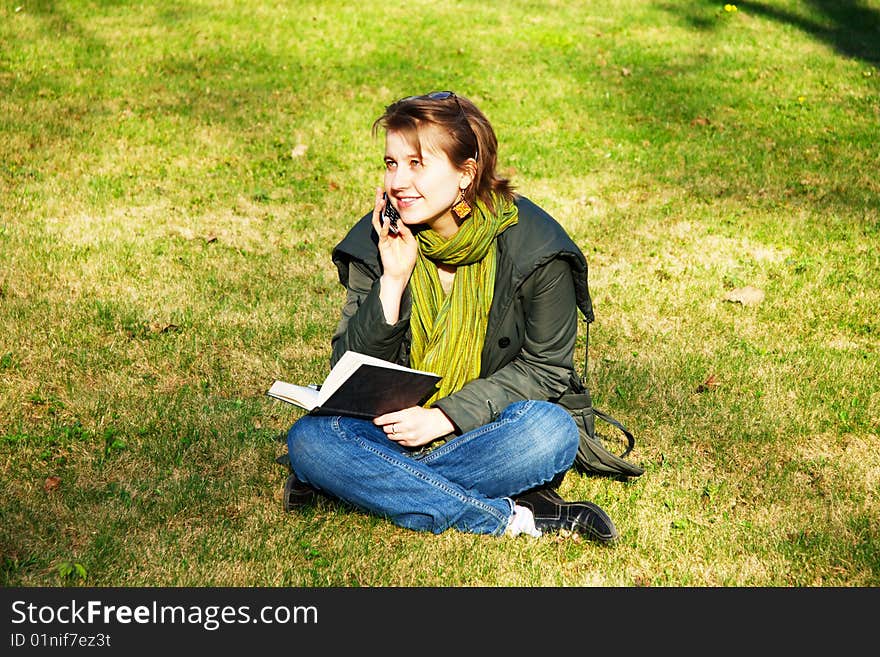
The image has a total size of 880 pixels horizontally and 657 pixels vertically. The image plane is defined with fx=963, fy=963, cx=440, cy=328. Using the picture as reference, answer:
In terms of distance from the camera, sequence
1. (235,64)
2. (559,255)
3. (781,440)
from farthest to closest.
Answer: (235,64) → (781,440) → (559,255)

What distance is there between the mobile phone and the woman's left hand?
29.4 inches

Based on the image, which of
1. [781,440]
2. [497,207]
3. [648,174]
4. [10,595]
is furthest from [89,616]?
[648,174]

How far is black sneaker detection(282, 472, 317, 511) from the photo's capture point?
4086mm

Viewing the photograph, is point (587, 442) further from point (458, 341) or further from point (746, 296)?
point (746, 296)

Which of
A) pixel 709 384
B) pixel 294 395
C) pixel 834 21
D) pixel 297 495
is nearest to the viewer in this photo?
pixel 294 395

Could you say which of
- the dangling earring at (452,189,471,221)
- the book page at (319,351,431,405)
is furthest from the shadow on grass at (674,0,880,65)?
the book page at (319,351,431,405)

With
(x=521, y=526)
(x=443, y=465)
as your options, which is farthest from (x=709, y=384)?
(x=443, y=465)

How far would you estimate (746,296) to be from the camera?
6.63m

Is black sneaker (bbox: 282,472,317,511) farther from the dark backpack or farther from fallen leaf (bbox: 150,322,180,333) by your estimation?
fallen leaf (bbox: 150,322,180,333)

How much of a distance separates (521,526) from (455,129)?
64.0 inches

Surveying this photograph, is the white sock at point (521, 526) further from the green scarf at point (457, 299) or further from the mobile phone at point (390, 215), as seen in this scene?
the mobile phone at point (390, 215)

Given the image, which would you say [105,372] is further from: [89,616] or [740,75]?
[740,75]

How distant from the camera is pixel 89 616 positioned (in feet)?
10.7

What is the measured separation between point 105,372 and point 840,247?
5.42 metres
